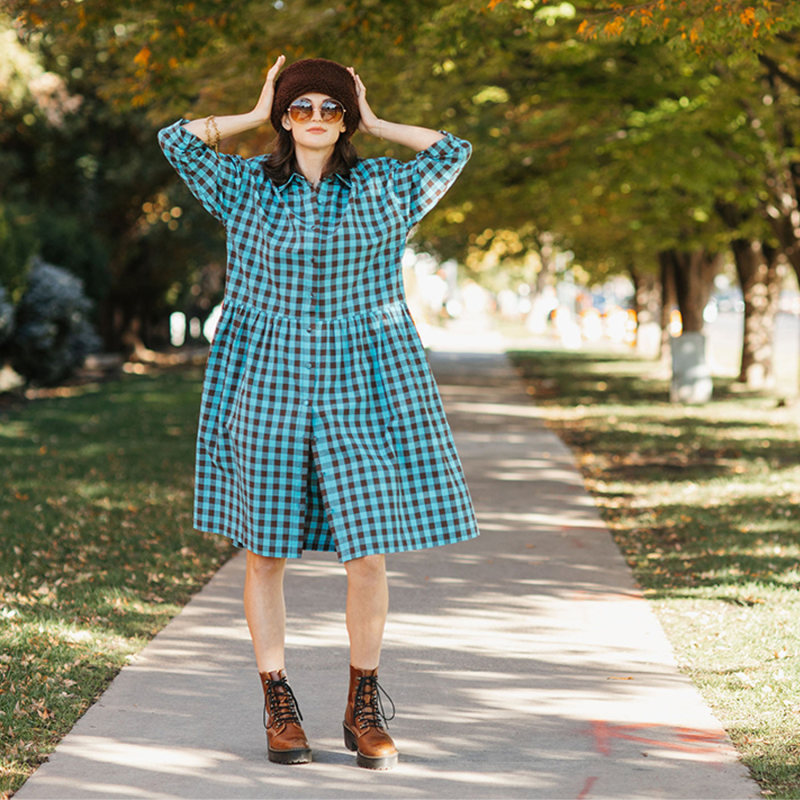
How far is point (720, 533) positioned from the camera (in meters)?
7.59

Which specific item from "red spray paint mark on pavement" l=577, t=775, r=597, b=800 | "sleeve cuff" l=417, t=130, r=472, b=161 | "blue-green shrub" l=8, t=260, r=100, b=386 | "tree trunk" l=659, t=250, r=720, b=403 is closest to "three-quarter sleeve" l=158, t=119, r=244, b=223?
"sleeve cuff" l=417, t=130, r=472, b=161

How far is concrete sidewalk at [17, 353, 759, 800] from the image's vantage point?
11.5ft

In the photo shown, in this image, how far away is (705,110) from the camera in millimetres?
12656

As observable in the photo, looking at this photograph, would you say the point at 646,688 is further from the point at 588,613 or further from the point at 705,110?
the point at 705,110

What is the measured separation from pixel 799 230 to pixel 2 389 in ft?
34.9

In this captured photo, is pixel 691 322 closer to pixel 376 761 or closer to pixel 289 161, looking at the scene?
pixel 289 161

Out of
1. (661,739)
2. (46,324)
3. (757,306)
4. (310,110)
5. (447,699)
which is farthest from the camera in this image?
(757,306)

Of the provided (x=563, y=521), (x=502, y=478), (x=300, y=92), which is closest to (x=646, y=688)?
(x=300, y=92)

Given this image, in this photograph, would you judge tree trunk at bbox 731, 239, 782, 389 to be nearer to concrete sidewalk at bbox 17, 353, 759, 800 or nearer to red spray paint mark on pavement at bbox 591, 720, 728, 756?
concrete sidewalk at bbox 17, 353, 759, 800

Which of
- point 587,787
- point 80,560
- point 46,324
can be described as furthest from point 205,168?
point 46,324

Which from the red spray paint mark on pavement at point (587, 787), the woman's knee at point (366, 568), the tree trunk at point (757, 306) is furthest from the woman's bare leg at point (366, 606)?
the tree trunk at point (757, 306)

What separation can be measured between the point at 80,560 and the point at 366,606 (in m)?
3.35

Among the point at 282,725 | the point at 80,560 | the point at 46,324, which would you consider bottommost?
the point at 80,560

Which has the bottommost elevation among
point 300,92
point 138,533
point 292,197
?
point 138,533
